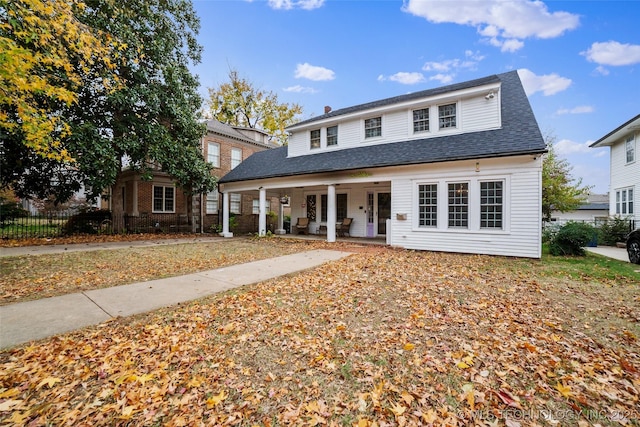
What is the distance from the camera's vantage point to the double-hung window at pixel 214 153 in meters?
20.4

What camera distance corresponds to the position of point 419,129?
12.0 metres

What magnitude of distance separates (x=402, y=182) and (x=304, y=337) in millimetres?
8672

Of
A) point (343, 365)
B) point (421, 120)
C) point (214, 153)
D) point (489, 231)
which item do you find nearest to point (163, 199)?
point (214, 153)

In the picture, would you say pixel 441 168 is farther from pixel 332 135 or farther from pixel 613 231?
pixel 613 231

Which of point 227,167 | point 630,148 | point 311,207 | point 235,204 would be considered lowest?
point 311,207

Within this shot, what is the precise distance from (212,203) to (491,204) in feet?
59.4

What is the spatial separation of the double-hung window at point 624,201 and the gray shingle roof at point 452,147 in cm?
915

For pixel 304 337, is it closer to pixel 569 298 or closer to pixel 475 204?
pixel 569 298

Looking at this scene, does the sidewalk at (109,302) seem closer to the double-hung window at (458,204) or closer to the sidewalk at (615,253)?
the double-hung window at (458,204)

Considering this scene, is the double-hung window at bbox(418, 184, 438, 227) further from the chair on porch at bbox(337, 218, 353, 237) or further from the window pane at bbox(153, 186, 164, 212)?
the window pane at bbox(153, 186, 164, 212)

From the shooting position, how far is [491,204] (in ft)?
30.5

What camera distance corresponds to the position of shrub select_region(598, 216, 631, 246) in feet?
41.8

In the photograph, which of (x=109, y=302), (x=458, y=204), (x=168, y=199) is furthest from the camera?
(x=168, y=199)

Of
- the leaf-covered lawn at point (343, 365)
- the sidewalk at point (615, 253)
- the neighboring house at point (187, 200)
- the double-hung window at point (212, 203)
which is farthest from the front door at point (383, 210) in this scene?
the double-hung window at point (212, 203)
